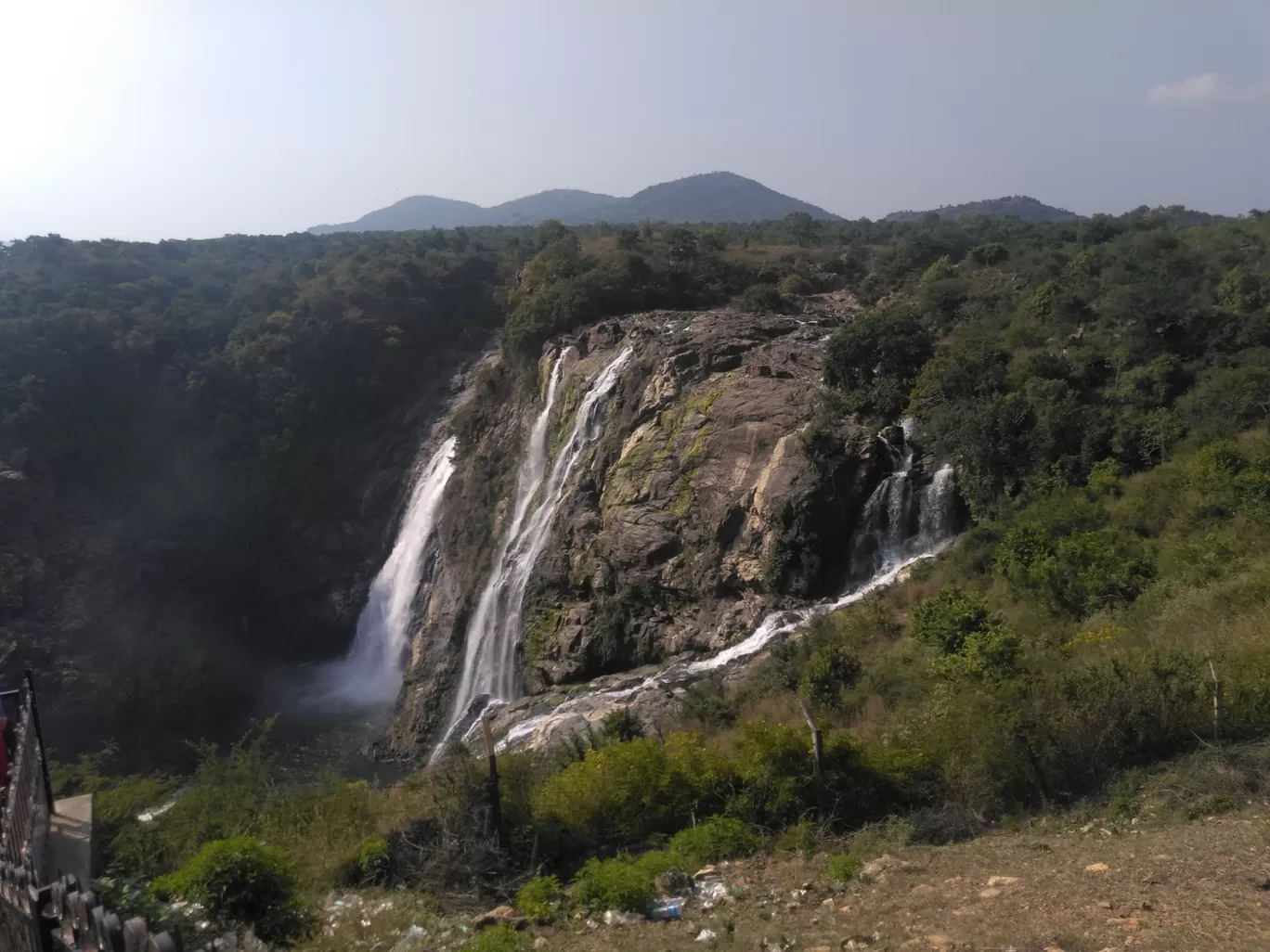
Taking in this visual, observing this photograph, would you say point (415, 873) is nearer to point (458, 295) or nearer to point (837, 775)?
point (837, 775)

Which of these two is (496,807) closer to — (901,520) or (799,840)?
(799,840)

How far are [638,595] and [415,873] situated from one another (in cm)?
1257

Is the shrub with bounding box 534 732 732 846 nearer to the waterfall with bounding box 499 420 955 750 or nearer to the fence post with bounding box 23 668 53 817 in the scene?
the fence post with bounding box 23 668 53 817

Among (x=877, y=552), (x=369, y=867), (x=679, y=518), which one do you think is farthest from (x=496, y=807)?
(x=679, y=518)

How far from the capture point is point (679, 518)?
1984 cm

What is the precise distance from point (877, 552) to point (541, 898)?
12517 mm

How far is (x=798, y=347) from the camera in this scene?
72.8ft

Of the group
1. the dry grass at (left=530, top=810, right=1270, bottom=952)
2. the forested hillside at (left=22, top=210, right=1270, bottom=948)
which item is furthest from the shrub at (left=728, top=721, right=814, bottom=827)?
the dry grass at (left=530, top=810, right=1270, bottom=952)

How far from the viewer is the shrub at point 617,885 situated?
5.94m

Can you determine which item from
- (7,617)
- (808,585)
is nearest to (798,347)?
(808,585)

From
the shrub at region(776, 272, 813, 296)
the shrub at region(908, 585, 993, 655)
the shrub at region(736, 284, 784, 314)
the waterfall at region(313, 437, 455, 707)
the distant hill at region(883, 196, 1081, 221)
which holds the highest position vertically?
the distant hill at region(883, 196, 1081, 221)

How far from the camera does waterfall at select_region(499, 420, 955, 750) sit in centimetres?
1603

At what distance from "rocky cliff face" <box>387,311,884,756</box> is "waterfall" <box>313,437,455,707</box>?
9.25 ft

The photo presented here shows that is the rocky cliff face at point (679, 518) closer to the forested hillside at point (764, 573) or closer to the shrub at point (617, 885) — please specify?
the forested hillside at point (764, 573)
